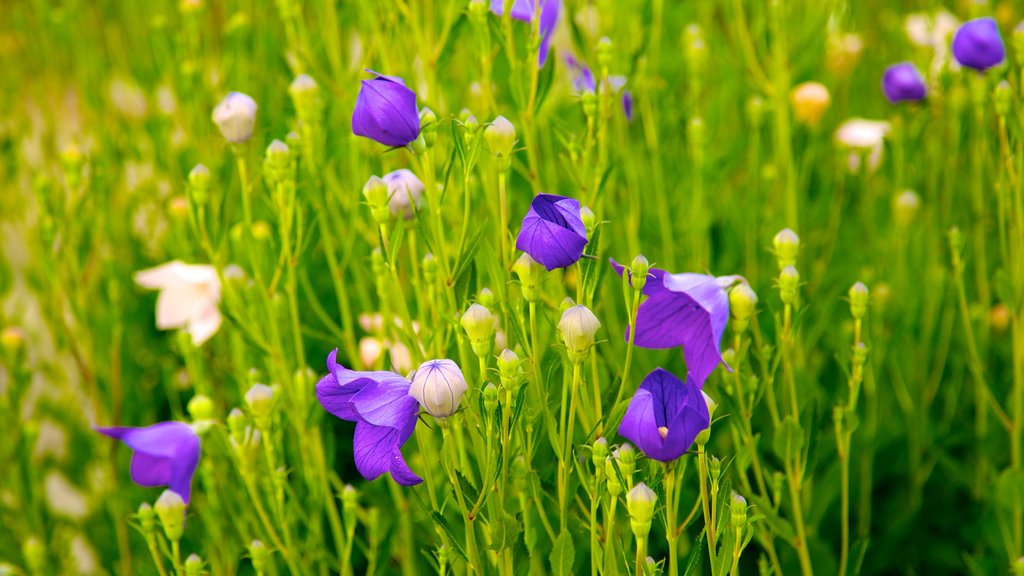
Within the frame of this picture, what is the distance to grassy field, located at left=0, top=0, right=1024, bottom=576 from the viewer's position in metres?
0.84

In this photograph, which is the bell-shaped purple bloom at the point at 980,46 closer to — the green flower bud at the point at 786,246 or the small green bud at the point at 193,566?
the green flower bud at the point at 786,246

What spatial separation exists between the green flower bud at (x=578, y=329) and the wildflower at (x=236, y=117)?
56cm

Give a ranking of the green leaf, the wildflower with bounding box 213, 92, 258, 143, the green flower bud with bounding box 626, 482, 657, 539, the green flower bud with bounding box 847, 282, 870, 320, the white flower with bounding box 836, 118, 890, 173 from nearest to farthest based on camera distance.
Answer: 1. the green flower bud with bounding box 626, 482, 657, 539
2. the green leaf
3. the green flower bud with bounding box 847, 282, 870, 320
4. the wildflower with bounding box 213, 92, 258, 143
5. the white flower with bounding box 836, 118, 890, 173

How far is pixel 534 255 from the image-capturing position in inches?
30.4

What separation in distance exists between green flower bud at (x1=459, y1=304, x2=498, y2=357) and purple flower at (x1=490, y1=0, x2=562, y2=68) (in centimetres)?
45

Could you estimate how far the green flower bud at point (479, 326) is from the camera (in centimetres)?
78

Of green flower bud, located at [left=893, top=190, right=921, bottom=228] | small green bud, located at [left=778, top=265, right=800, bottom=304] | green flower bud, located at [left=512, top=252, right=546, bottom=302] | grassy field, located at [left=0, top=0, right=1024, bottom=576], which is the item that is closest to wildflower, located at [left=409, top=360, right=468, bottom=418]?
grassy field, located at [left=0, top=0, right=1024, bottom=576]

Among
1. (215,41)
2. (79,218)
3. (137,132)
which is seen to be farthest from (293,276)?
(215,41)

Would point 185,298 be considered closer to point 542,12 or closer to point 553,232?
point 542,12

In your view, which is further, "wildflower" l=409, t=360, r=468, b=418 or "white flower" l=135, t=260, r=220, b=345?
"white flower" l=135, t=260, r=220, b=345

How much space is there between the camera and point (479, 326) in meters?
0.78

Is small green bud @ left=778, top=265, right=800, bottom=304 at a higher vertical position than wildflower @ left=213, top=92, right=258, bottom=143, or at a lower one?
lower

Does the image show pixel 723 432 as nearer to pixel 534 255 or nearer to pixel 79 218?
pixel 534 255

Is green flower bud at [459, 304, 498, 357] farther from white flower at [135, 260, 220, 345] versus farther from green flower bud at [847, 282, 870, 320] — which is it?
white flower at [135, 260, 220, 345]
